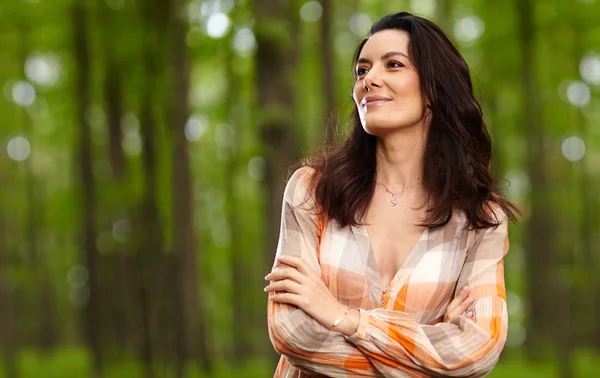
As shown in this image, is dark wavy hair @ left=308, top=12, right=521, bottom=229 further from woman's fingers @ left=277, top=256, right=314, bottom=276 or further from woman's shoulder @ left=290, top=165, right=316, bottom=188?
woman's fingers @ left=277, top=256, right=314, bottom=276

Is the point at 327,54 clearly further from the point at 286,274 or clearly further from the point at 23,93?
the point at 23,93

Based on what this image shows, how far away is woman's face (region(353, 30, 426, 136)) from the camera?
2613mm

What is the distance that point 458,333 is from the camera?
246cm

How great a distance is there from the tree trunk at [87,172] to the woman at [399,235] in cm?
1230

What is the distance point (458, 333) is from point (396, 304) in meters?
0.20

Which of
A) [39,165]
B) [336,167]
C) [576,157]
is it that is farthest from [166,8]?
[39,165]

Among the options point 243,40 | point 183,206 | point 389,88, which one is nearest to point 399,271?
point 389,88

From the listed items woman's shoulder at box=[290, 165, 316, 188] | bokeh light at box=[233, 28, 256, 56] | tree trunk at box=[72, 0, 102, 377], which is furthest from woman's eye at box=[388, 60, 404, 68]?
tree trunk at box=[72, 0, 102, 377]

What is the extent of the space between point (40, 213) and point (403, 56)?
27.6 meters

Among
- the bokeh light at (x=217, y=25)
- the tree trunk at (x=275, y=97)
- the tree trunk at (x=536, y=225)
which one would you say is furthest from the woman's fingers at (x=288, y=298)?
the tree trunk at (x=536, y=225)

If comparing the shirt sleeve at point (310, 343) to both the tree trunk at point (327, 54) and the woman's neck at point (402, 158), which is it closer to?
the woman's neck at point (402, 158)

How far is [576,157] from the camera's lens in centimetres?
1855

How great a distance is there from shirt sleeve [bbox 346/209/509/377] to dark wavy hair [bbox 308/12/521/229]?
5.3 inches

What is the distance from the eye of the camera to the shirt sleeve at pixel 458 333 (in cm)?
238
